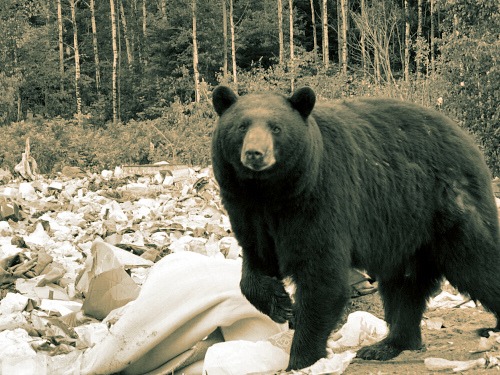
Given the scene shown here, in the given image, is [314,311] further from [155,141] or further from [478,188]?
[155,141]

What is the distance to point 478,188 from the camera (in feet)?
11.9

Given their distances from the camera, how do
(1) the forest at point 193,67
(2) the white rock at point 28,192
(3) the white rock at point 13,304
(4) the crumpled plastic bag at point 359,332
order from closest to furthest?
1. (4) the crumpled plastic bag at point 359,332
2. (3) the white rock at point 13,304
3. (2) the white rock at point 28,192
4. (1) the forest at point 193,67

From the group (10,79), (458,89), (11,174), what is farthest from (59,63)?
(458,89)

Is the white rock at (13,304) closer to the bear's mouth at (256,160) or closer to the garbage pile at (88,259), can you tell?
the garbage pile at (88,259)

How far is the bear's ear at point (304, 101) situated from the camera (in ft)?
10.7

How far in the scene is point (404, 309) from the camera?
3.82 metres

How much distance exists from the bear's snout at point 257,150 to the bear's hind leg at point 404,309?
3.75 ft

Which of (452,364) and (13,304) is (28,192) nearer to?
(13,304)

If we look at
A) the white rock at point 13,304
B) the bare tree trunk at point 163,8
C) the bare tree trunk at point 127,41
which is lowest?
the white rock at point 13,304

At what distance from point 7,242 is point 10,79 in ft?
86.2

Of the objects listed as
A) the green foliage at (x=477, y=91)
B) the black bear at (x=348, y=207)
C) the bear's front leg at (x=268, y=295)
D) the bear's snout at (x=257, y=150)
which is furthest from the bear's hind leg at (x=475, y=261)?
the green foliage at (x=477, y=91)

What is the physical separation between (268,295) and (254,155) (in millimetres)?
726

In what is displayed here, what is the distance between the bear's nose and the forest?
10915mm

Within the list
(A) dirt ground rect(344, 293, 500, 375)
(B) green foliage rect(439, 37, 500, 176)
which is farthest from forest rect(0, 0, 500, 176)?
(A) dirt ground rect(344, 293, 500, 375)
